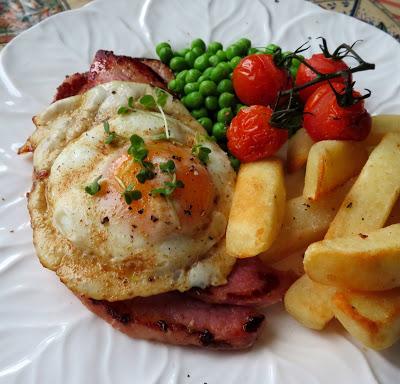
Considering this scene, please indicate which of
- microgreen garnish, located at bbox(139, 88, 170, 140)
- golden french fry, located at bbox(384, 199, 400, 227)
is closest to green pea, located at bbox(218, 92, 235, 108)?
microgreen garnish, located at bbox(139, 88, 170, 140)

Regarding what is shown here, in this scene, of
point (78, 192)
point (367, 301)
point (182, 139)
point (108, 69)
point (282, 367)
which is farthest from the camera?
point (108, 69)

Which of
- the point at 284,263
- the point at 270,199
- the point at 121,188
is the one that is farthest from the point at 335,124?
the point at 121,188

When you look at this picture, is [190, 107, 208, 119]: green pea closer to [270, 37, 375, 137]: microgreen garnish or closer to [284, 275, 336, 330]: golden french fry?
[270, 37, 375, 137]: microgreen garnish

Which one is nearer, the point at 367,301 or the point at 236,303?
the point at 367,301

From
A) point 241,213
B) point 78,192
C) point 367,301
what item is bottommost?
point 367,301

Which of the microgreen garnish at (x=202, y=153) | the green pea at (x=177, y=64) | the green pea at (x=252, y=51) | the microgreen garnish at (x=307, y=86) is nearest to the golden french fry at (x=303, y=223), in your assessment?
the microgreen garnish at (x=307, y=86)

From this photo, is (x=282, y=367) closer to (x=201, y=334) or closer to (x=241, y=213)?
(x=201, y=334)
